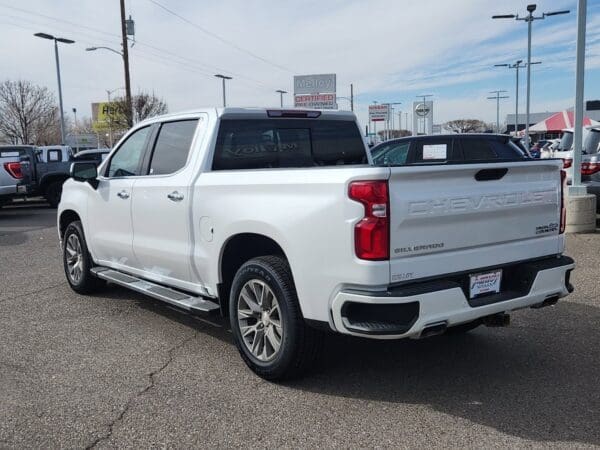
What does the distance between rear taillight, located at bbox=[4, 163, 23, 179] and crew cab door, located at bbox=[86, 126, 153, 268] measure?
10.6 m

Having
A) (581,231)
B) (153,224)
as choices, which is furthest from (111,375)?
(581,231)

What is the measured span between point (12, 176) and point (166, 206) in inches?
491

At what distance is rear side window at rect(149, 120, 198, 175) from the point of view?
500 centimetres

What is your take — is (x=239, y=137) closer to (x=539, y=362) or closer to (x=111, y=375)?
(x=111, y=375)

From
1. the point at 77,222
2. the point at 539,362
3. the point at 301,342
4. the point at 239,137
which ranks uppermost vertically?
the point at 239,137

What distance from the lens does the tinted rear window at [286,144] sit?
4863 mm

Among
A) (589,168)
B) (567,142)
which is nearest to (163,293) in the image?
(589,168)

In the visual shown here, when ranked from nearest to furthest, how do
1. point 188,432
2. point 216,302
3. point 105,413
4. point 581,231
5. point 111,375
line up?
point 188,432 < point 105,413 < point 111,375 < point 216,302 < point 581,231

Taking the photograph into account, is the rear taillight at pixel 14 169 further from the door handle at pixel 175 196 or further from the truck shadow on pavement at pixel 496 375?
the truck shadow on pavement at pixel 496 375

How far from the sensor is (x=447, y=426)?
138 inches

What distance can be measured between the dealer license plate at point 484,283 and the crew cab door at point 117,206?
3.21 metres

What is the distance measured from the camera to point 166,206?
4.95m

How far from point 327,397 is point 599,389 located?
Result: 5.97 ft

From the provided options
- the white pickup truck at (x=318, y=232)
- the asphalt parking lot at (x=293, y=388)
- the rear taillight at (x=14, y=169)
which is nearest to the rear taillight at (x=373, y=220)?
the white pickup truck at (x=318, y=232)
